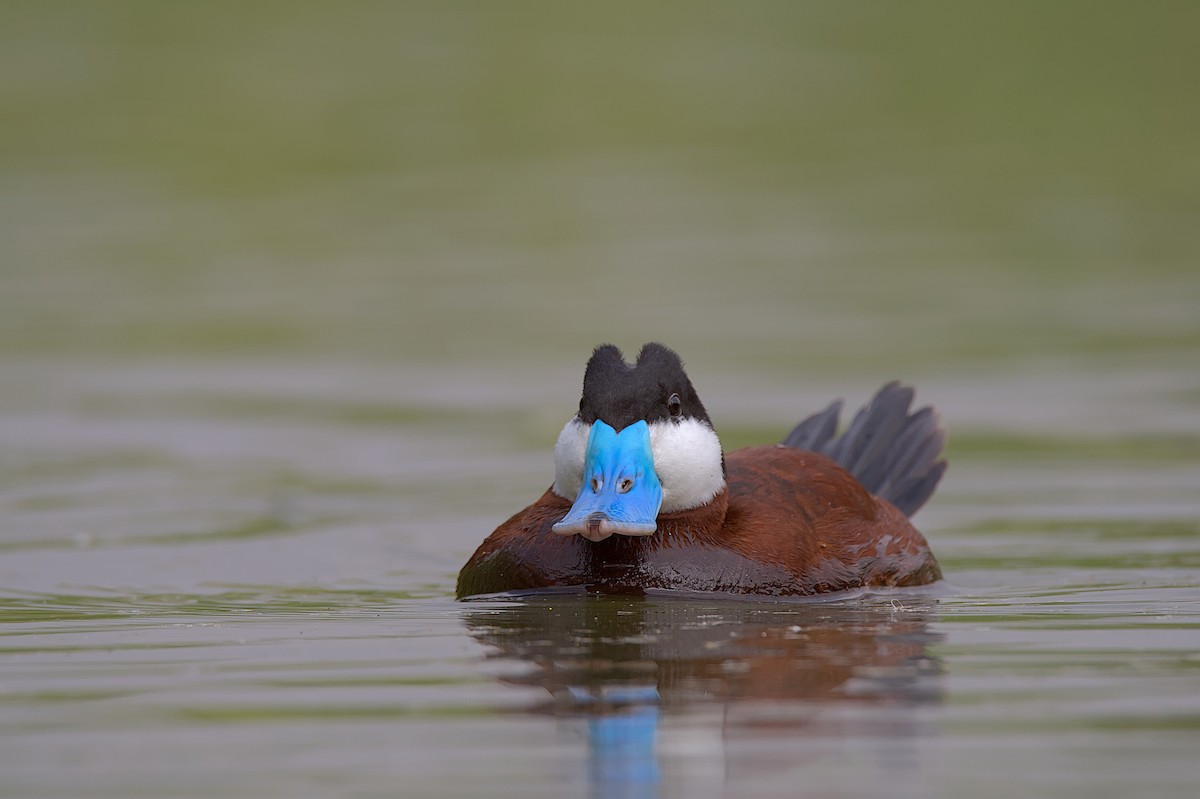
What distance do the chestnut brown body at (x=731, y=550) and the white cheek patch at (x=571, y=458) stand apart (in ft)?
0.20

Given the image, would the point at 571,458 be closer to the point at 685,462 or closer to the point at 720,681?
the point at 685,462

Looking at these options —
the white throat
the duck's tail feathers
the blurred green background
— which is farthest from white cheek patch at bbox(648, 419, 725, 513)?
the blurred green background

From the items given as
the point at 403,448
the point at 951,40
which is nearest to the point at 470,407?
the point at 403,448

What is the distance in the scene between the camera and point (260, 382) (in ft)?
39.2

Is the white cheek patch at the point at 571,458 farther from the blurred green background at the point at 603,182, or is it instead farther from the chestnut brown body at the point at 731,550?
the blurred green background at the point at 603,182

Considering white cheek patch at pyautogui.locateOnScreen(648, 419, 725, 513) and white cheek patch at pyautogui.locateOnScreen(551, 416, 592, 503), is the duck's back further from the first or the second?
white cheek patch at pyautogui.locateOnScreen(551, 416, 592, 503)

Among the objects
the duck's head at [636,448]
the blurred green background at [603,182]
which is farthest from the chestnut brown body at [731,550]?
the blurred green background at [603,182]

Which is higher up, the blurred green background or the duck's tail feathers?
the blurred green background

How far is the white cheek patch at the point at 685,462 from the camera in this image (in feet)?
21.1

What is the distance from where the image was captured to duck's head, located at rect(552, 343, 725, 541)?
612 cm

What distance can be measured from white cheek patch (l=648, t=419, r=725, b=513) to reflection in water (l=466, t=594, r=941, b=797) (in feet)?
1.06

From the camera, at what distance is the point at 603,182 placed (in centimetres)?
1983

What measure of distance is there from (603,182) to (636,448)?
1373 centimetres

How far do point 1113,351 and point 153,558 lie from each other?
236 inches
